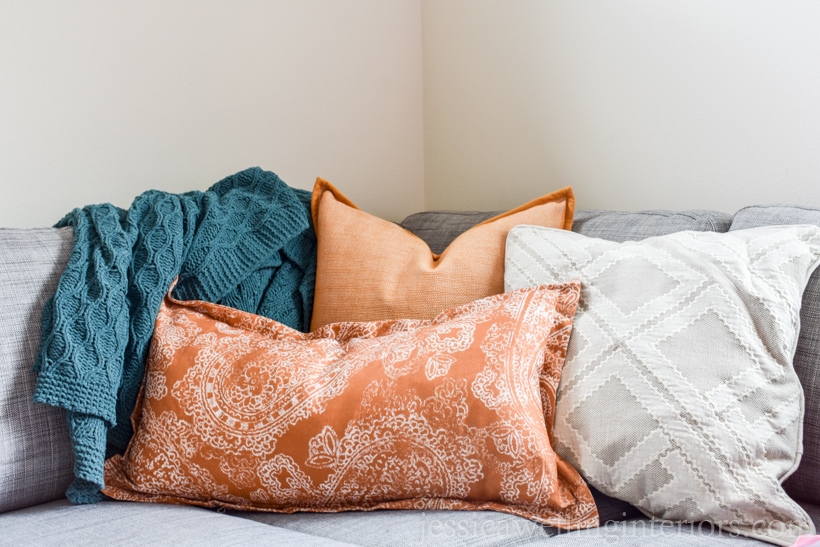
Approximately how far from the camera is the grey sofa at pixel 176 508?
38.9 inches

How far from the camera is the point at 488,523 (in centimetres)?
104

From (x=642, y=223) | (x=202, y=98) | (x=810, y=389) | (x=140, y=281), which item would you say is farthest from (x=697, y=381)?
(x=202, y=98)

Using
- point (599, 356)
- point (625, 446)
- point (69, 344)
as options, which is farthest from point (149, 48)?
point (625, 446)

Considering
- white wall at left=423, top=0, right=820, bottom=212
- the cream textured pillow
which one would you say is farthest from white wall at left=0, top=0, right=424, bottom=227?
the cream textured pillow

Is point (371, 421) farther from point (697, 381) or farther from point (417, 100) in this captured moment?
point (417, 100)

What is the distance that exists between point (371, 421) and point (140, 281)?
1.59 ft

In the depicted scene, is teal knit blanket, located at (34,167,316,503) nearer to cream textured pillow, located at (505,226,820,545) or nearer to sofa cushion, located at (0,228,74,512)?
sofa cushion, located at (0,228,74,512)

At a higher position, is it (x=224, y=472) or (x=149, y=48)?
(x=149, y=48)

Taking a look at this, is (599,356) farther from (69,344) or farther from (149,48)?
(149,48)

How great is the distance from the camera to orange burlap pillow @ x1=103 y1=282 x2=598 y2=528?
1.05 m

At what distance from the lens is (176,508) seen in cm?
112

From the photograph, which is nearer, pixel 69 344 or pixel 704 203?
pixel 69 344

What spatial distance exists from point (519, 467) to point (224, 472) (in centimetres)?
43

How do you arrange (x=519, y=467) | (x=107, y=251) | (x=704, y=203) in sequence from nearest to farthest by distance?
(x=519, y=467) → (x=107, y=251) → (x=704, y=203)
